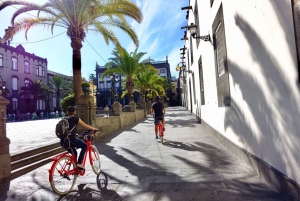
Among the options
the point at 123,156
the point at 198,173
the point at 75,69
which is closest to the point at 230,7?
the point at 198,173

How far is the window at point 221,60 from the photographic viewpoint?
5.82 meters

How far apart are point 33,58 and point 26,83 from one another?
17.5ft

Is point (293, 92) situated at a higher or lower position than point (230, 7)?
lower

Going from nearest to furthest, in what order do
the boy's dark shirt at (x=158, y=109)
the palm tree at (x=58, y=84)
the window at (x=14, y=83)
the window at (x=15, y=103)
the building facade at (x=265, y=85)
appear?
the building facade at (x=265, y=85), the boy's dark shirt at (x=158, y=109), the window at (x=15, y=103), the window at (x=14, y=83), the palm tree at (x=58, y=84)

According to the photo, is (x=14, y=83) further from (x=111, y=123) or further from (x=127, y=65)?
(x=111, y=123)

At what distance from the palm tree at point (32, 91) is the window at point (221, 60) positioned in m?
39.1

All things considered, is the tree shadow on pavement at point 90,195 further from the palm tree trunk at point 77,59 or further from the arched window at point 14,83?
the arched window at point 14,83

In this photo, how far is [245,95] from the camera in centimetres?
444

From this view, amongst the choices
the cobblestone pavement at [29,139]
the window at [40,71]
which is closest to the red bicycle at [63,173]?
the cobblestone pavement at [29,139]

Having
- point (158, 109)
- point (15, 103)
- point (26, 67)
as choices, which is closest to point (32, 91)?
point (15, 103)

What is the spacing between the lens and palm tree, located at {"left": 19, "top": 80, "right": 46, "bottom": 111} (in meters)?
38.3

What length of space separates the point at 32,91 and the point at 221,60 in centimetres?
3955

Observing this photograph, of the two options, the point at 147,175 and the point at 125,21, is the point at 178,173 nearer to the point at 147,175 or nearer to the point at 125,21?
the point at 147,175

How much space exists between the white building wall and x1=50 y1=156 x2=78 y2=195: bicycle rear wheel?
3.37 metres
